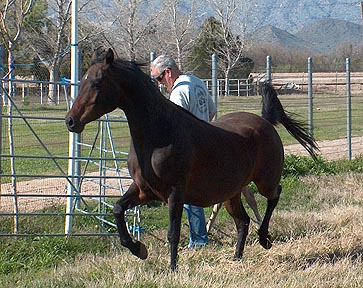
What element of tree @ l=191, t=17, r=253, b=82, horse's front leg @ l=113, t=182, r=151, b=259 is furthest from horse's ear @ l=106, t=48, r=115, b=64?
tree @ l=191, t=17, r=253, b=82

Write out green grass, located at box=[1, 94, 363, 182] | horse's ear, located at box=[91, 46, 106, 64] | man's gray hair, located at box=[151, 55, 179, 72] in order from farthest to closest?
green grass, located at box=[1, 94, 363, 182]
man's gray hair, located at box=[151, 55, 179, 72]
horse's ear, located at box=[91, 46, 106, 64]

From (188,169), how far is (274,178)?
1504mm

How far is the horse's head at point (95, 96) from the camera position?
651 centimetres

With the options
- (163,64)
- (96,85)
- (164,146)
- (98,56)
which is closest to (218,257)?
(164,146)

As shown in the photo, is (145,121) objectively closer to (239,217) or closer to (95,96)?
(95,96)

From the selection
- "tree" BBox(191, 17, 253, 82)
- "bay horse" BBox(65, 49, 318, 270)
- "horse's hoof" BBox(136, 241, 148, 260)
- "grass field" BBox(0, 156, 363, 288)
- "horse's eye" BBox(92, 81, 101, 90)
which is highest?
"tree" BBox(191, 17, 253, 82)

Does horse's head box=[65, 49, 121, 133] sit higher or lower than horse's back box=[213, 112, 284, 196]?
higher

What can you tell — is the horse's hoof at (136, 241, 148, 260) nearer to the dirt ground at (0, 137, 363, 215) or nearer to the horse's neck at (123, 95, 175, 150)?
the horse's neck at (123, 95, 175, 150)

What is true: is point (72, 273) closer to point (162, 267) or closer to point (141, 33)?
point (162, 267)

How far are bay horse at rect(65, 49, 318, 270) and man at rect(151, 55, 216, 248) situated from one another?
0.77 meters

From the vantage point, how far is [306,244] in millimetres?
8250

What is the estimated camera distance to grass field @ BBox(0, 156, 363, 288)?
21.3ft

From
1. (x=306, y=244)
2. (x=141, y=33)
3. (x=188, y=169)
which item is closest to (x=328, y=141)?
(x=306, y=244)

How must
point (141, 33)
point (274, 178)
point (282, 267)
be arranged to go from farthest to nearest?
point (141, 33) → point (274, 178) → point (282, 267)
